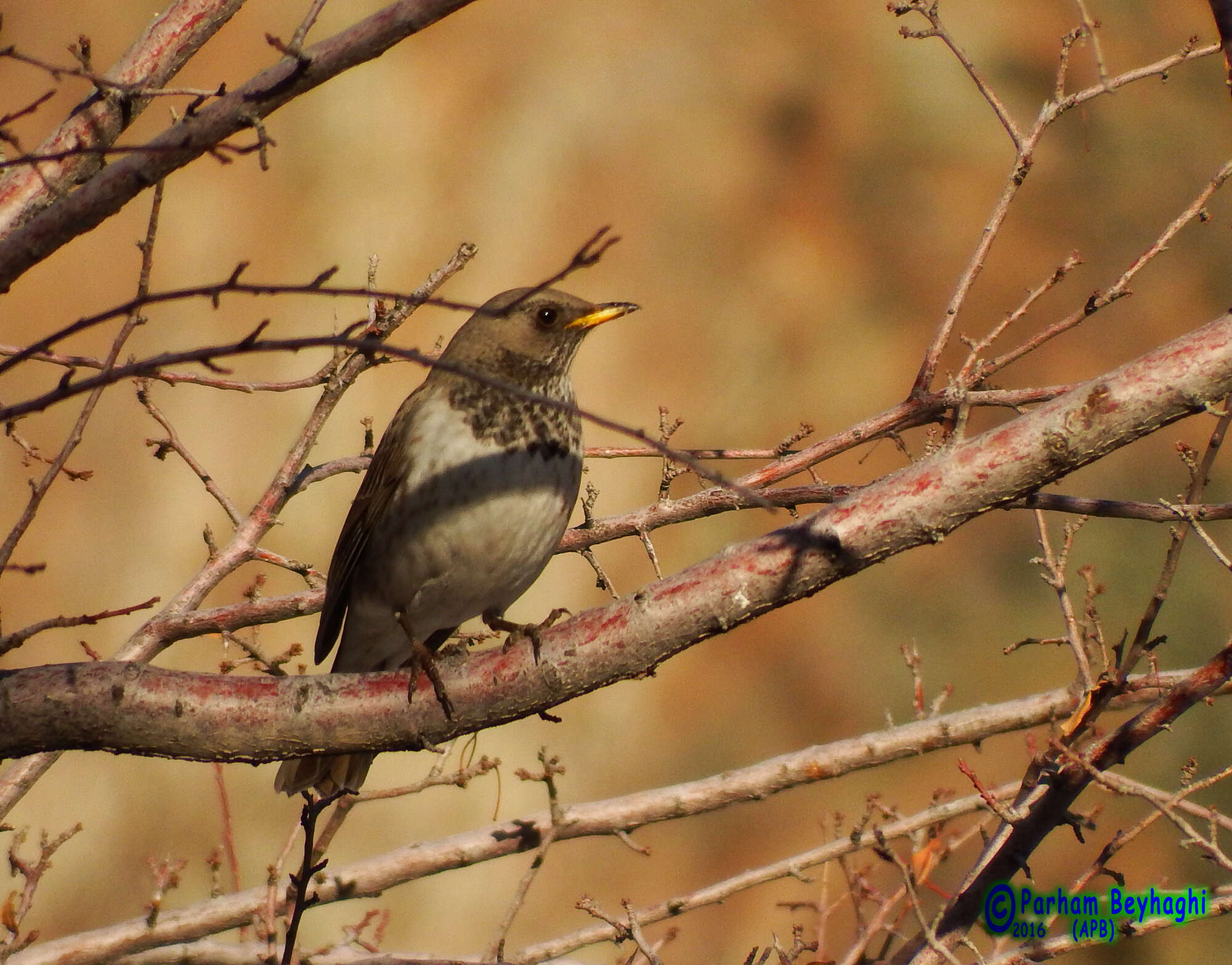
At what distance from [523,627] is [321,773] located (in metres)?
1.20

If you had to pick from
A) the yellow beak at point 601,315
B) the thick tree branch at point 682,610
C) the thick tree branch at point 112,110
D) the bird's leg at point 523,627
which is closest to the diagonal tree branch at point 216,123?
the thick tree branch at point 682,610

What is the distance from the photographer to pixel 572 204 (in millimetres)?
12445

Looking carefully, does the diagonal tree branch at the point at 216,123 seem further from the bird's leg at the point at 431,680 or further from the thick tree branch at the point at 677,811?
the thick tree branch at the point at 677,811

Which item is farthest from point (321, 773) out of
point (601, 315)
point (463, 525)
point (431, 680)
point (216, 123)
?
point (216, 123)

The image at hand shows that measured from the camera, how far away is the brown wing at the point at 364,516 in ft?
15.3

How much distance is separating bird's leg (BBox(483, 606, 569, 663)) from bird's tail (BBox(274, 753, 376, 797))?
27.6 inches

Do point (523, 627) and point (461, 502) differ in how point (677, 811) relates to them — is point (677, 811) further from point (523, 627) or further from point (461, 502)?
point (461, 502)

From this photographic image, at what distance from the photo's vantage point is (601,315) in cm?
489

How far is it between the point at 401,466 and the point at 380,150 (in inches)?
353

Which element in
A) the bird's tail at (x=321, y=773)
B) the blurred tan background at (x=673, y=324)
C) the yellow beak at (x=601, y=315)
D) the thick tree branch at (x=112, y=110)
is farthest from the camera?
the blurred tan background at (x=673, y=324)

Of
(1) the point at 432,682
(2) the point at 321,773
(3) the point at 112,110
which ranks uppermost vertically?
(3) the point at 112,110

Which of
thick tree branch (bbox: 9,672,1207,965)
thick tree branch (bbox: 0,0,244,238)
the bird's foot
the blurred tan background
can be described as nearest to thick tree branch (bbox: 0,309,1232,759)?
the bird's foot

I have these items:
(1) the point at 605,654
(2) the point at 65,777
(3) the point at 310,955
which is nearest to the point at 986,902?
(1) the point at 605,654

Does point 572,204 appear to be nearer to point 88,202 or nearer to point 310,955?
point 310,955
